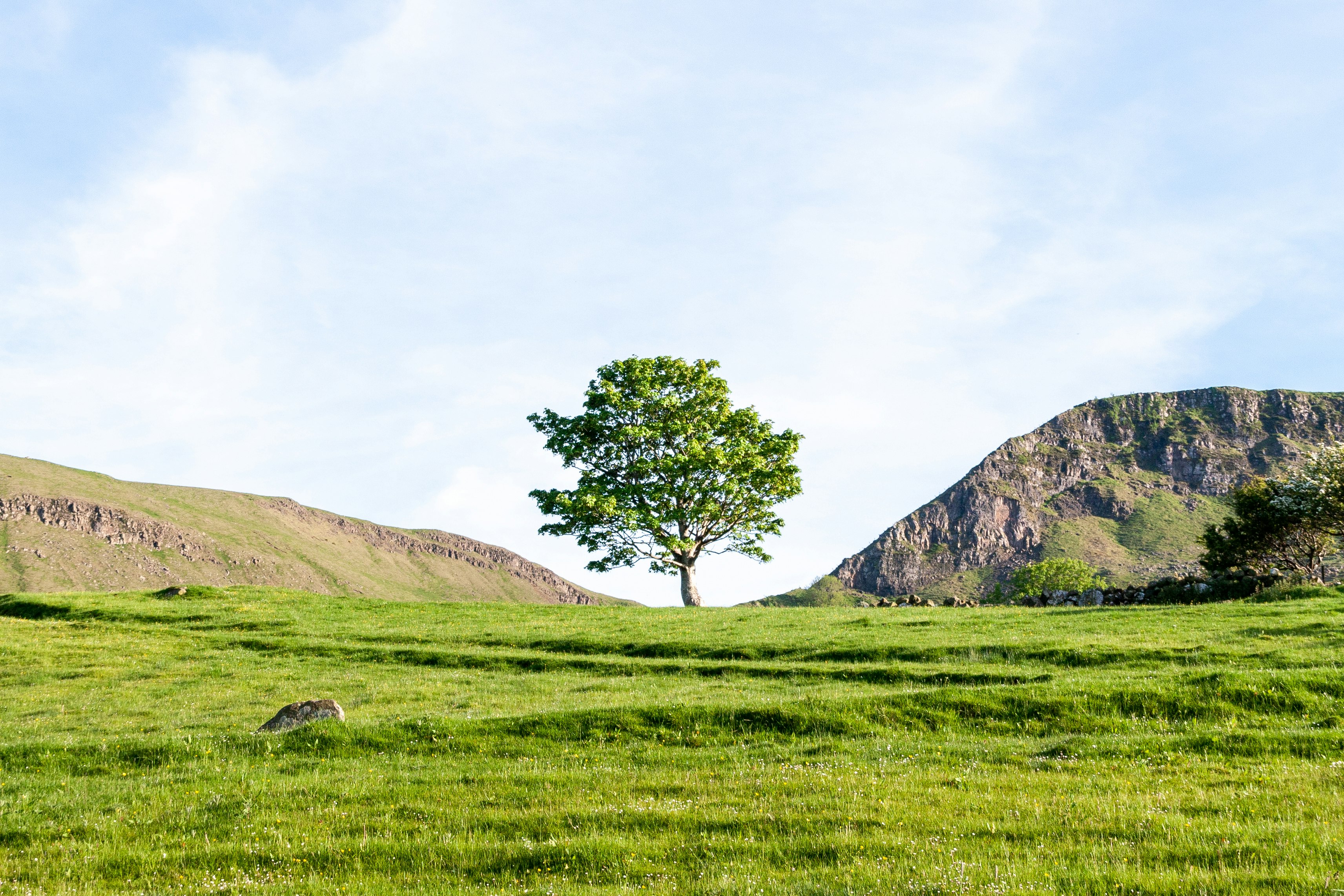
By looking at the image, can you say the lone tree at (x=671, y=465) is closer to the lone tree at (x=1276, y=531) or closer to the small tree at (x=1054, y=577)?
the lone tree at (x=1276, y=531)

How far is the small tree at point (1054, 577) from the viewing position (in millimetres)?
159750

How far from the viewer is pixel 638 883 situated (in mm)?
9680

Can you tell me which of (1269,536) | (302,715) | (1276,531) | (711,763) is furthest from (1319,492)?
(302,715)

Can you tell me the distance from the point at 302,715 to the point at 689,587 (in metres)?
40.3

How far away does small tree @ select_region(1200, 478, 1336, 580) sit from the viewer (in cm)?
6975

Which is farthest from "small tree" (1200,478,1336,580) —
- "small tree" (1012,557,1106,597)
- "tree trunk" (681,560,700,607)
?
"small tree" (1012,557,1106,597)

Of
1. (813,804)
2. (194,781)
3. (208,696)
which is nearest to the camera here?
(813,804)

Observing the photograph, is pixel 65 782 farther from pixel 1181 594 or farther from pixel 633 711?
pixel 1181 594

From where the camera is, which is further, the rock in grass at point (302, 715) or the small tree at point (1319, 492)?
the small tree at point (1319, 492)

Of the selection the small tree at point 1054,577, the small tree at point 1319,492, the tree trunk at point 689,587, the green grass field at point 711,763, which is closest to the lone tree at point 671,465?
the tree trunk at point 689,587

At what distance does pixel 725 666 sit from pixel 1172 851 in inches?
830

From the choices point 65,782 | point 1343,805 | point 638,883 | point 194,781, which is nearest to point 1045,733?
point 1343,805

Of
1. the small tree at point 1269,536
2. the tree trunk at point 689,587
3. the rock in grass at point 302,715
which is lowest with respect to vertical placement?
the rock in grass at point 302,715

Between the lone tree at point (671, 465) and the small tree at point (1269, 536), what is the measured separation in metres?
44.2
